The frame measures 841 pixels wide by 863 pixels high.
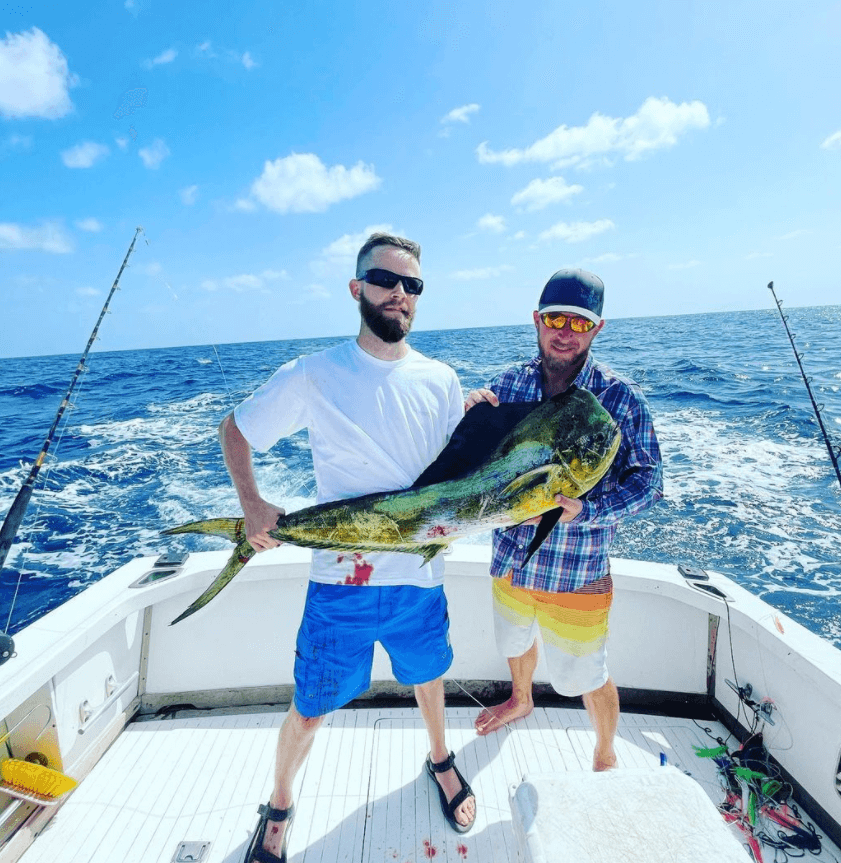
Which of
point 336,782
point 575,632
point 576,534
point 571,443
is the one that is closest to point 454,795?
point 336,782

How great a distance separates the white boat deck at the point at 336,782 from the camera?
2105 millimetres

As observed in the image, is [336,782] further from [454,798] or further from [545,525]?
[545,525]

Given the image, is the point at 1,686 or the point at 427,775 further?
the point at 427,775

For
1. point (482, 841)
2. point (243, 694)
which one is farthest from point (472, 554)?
point (243, 694)

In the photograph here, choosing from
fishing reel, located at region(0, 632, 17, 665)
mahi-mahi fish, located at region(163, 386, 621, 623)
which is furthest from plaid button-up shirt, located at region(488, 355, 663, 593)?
fishing reel, located at region(0, 632, 17, 665)

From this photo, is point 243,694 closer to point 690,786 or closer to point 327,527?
point 327,527

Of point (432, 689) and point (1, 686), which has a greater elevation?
point (1, 686)

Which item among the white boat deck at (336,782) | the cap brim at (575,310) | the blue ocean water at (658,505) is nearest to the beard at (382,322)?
the cap brim at (575,310)

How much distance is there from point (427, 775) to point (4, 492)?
340 inches

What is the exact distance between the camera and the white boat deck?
6.91 feet

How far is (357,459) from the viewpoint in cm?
184

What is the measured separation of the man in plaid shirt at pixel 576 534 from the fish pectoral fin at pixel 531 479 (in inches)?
7.4

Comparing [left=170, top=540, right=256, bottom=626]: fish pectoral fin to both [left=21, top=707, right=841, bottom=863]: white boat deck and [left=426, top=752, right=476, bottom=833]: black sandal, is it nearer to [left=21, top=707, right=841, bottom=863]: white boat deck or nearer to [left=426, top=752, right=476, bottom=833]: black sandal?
[left=21, top=707, right=841, bottom=863]: white boat deck

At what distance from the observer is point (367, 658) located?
204cm
